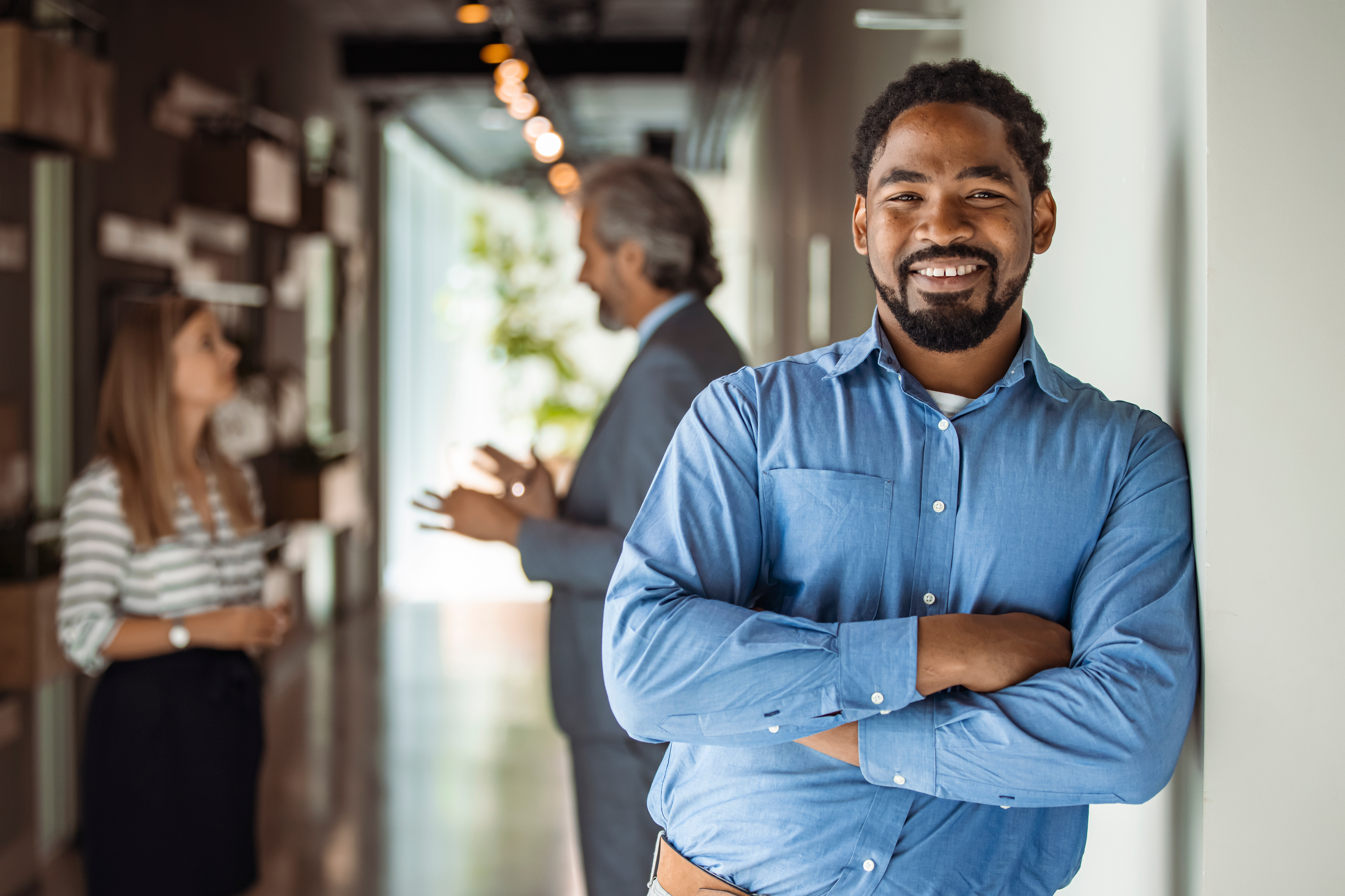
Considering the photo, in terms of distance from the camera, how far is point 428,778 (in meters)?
4.48

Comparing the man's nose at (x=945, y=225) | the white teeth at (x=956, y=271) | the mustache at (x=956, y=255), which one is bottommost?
the white teeth at (x=956, y=271)

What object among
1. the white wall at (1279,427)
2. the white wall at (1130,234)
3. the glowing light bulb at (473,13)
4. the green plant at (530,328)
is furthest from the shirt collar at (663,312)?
the green plant at (530,328)

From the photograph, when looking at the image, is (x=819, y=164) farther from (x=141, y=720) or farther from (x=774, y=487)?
(x=774, y=487)

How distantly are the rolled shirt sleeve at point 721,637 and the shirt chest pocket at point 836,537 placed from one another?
0.11ft

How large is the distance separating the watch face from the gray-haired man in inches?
32.2

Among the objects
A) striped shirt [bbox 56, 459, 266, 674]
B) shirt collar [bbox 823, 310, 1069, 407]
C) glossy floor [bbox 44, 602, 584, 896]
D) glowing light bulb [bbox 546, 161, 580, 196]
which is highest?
glowing light bulb [bbox 546, 161, 580, 196]

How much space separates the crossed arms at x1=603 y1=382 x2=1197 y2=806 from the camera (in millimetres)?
1108

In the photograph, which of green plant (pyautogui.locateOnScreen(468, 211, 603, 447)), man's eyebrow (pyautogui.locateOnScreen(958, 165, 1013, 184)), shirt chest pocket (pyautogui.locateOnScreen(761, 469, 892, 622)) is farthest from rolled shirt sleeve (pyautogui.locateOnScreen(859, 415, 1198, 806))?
green plant (pyautogui.locateOnScreen(468, 211, 603, 447))

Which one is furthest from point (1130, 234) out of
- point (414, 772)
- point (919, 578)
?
point (414, 772)

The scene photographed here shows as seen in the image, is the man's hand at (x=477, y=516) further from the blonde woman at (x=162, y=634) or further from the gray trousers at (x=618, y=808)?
the blonde woman at (x=162, y=634)

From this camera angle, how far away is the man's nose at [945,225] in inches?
46.9

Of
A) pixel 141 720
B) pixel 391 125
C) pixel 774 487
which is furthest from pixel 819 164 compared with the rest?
pixel 391 125

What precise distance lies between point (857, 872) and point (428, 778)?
357 centimetres

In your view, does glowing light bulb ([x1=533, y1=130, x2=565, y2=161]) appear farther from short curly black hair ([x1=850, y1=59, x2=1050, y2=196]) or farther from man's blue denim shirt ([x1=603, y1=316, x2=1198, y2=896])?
man's blue denim shirt ([x1=603, y1=316, x2=1198, y2=896])
